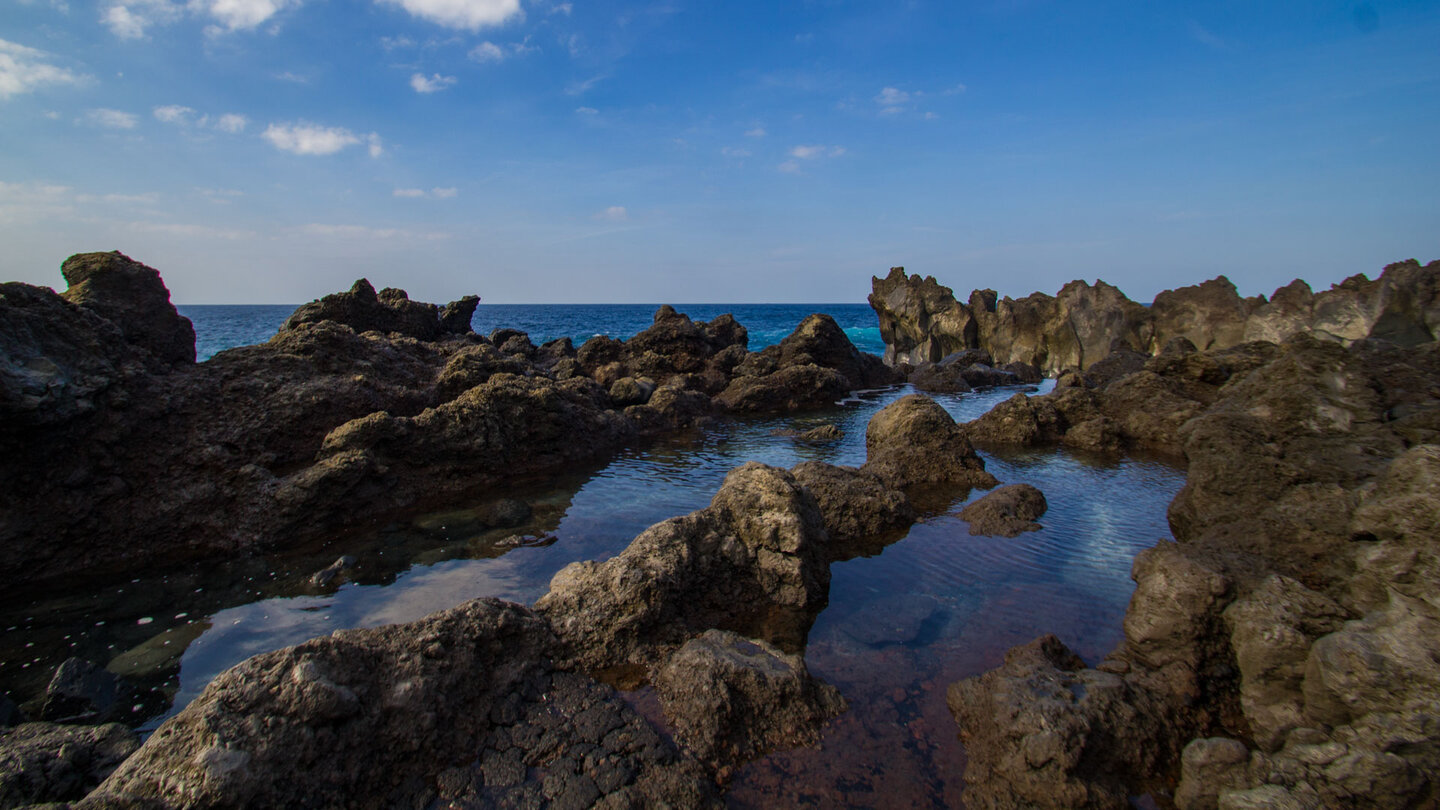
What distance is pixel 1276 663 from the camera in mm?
4520

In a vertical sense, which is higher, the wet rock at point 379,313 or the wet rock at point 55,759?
the wet rock at point 379,313

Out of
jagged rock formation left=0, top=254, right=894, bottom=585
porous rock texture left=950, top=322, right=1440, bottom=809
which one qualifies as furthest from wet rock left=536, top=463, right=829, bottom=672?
jagged rock formation left=0, top=254, right=894, bottom=585

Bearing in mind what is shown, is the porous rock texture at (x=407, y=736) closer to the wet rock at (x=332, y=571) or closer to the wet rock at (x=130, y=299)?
the wet rock at (x=332, y=571)

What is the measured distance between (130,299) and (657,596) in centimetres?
999

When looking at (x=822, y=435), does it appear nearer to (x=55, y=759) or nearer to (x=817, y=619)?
(x=817, y=619)

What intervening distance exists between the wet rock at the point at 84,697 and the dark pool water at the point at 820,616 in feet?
0.64

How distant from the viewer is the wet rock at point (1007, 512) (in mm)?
9258

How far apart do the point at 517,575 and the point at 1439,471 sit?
336 inches

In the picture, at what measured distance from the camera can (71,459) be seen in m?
7.68


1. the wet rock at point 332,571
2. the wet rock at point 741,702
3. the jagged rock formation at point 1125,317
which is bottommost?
the wet rock at point 332,571

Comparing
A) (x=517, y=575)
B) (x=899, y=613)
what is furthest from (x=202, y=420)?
(x=899, y=613)

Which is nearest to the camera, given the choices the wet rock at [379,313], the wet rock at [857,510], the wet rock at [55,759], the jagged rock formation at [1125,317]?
the wet rock at [55,759]

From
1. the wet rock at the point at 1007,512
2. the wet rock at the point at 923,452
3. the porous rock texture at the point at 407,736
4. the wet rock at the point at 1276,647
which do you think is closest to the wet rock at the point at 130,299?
the porous rock texture at the point at 407,736

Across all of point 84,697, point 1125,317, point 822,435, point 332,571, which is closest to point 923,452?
point 822,435
